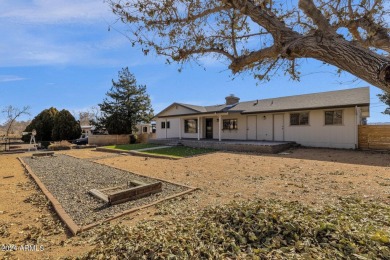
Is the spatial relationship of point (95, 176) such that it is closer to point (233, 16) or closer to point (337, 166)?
point (233, 16)

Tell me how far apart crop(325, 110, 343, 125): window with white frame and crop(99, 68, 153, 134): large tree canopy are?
21.4 m

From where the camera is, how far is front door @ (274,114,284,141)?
17.2 meters

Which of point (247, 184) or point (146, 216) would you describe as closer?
point (146, 216)

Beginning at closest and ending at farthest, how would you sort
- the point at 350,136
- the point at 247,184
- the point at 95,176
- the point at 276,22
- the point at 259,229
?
the point at 259,229 → the point at 276,22 → the point at 247,184 → the point at 95,176 → the point at 350,136

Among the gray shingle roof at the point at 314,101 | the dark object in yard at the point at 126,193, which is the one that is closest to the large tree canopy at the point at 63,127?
the gray shingle roof at the point at 314,101

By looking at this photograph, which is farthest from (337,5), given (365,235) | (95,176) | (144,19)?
(95,176)

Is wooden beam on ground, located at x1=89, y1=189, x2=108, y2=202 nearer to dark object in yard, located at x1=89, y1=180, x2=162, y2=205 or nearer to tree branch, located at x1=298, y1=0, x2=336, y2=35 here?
dark object in yard, located at x1=89, y1=180, x2=162, y2=205

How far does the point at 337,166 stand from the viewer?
931cm

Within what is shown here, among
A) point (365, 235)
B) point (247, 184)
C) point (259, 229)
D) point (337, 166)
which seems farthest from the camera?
point (337, 166)

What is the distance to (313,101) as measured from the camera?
54.1ft

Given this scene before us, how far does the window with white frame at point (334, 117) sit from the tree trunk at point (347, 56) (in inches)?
545

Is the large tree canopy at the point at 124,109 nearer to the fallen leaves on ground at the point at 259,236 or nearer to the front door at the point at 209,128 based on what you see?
the front door at the point at 209,128

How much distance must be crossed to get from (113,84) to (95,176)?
78.2ft

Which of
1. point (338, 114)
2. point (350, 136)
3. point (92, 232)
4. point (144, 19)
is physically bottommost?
point (92, 232)
